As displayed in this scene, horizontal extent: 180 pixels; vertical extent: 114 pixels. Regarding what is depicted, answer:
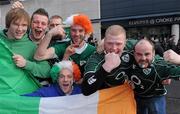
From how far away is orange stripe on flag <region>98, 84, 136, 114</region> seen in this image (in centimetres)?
376

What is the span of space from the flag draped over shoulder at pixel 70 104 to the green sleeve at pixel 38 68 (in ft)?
0.88

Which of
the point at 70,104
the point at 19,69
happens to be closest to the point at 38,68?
the point at 19,69

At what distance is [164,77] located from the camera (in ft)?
12.1

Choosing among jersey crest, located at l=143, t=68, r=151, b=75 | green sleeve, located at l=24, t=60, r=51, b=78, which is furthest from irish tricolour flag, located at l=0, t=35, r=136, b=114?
jersey crest, located at l=143, t=68, r=151, b=75

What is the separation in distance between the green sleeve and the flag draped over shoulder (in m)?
0.27

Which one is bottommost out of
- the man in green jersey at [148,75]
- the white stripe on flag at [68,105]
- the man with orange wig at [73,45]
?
the white stripe on flag at [68,105]

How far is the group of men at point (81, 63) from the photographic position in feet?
11.6

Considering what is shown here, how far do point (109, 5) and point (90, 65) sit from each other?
33701mm

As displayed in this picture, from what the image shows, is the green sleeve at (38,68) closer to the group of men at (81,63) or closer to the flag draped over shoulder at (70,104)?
the group of men at (81,63)

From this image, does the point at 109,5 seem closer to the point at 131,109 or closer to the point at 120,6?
the point at 120,6

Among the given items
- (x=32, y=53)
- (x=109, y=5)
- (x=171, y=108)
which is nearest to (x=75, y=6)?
(x=109, y=5)

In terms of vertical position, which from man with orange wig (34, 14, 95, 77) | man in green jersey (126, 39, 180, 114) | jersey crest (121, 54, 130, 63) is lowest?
man in green jersey (126, 39, 180, 114)

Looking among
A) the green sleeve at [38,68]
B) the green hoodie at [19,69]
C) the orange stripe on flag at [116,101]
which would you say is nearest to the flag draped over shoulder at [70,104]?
the orange stripe on flag at [116,101]

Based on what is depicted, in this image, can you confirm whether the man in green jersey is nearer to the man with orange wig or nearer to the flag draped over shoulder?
the flag draped over shoulder
